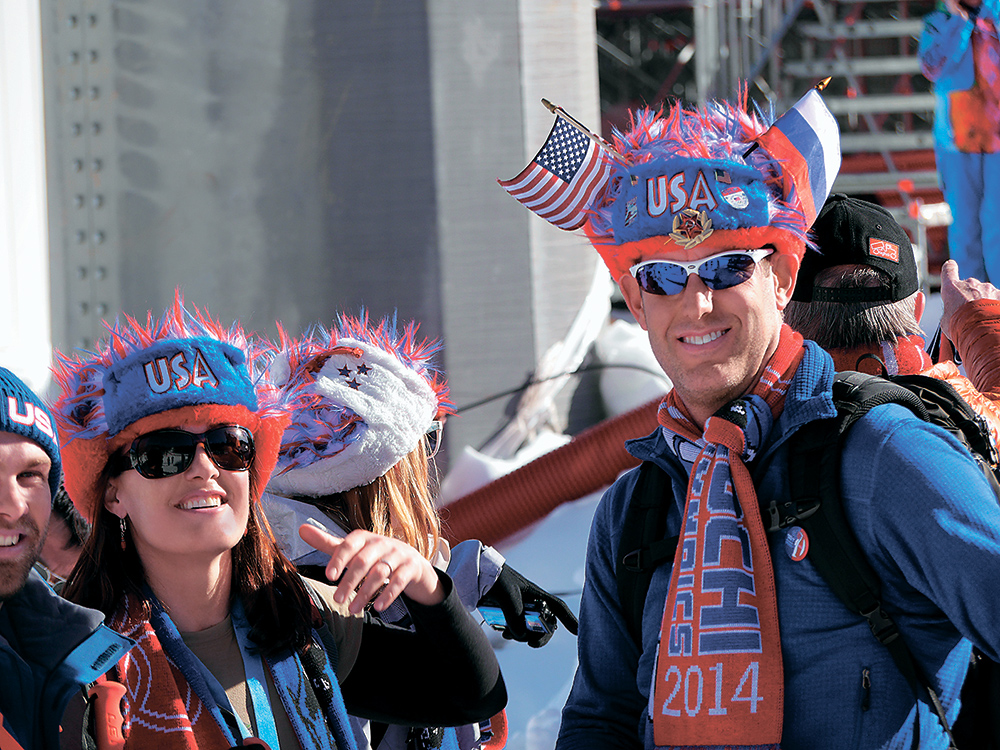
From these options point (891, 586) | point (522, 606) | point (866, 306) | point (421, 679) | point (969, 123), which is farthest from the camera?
point (969, 123)

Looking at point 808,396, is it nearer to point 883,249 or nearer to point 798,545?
point 798,545

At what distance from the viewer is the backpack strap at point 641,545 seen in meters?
1.94

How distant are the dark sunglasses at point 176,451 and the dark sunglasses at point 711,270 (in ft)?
2.69

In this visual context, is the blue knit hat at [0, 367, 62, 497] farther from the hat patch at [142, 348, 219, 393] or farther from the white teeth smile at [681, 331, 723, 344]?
the white teeth smile at [681, 331, 723, 344]

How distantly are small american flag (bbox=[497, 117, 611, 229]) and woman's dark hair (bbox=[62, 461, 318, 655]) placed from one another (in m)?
0.84

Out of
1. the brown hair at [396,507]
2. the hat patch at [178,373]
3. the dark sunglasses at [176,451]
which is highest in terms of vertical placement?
the hat patch at [178,373]

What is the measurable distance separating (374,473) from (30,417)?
44.4 inches

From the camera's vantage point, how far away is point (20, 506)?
1.73 metres

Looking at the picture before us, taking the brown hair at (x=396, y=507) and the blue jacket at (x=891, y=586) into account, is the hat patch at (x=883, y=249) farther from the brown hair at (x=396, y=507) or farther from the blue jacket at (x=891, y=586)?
the brown hair at (x=396, y=507)

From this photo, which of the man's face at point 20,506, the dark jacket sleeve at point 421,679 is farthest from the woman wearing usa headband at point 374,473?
the man's face at point 20,506

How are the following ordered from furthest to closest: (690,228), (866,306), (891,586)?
(866,306)
(690,228)
(891,586)

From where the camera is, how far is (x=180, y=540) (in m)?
1.98

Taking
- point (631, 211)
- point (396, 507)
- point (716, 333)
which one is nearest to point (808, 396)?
point (716, 333)

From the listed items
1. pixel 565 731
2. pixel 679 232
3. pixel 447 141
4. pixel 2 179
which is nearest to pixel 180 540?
pixel 565 731
